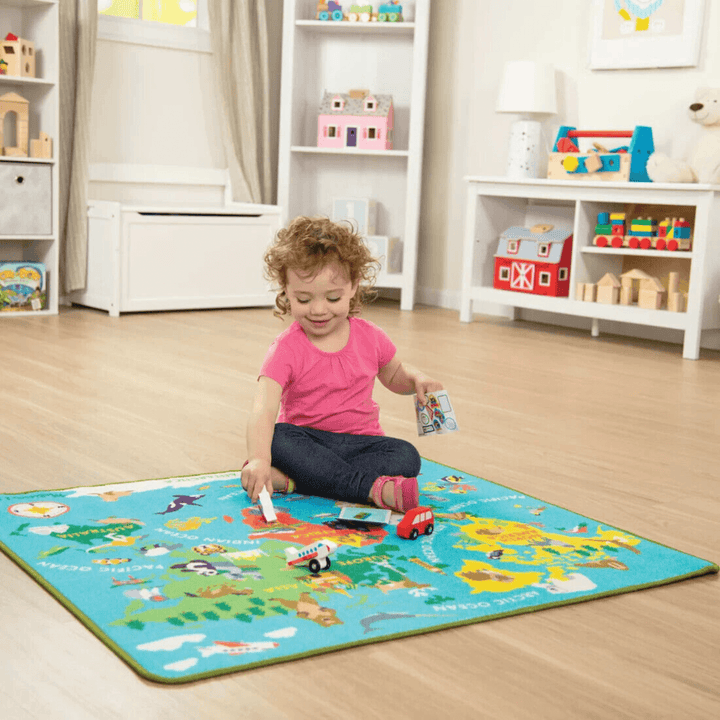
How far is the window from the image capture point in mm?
4266

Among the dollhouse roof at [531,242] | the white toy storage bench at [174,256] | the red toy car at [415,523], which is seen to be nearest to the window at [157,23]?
the white toy storage bench at [174,256]

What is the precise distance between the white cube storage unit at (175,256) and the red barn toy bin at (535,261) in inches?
39.4

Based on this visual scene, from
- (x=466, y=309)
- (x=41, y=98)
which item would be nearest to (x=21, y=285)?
(x=41, y=98)

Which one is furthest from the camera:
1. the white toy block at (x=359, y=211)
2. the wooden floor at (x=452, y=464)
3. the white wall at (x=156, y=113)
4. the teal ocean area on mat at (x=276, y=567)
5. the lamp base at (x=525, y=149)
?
the white toy block at (x=359, y=211)

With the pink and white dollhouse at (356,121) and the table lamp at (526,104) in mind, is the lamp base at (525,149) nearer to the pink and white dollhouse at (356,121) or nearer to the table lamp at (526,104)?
the table lamp at (526,104)

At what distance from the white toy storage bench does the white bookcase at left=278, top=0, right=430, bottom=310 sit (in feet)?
1.17

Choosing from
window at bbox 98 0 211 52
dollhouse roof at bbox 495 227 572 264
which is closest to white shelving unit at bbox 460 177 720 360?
dollhouse roof at bbox 495 227 572 264

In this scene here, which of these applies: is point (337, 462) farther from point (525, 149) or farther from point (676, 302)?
point (525, 149)

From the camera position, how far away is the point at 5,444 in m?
1.91

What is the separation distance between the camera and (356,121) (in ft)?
14.7

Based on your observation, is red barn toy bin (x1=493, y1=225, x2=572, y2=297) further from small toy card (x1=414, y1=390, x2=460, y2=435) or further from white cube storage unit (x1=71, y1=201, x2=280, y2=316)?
small toy card (x1=414, y1=390, x2=460, y2=435)

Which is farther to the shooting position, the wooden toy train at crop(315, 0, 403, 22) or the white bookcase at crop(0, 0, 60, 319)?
the wooden toy train at crop(315, 0, 403, 22)

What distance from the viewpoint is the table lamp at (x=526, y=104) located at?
396 cm

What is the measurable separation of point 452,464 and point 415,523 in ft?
1.65
